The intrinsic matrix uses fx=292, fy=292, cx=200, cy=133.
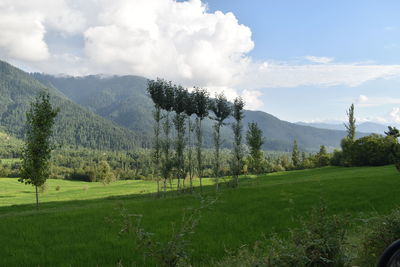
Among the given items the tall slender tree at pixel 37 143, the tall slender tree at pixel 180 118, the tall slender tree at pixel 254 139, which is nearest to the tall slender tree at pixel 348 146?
the tall slender tree at pixel 254 139

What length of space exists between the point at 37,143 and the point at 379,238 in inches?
1309

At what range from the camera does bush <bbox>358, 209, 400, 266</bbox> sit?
7.18m

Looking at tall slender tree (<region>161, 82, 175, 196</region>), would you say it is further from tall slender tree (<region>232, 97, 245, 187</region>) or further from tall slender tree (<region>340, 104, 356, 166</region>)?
tall slender tree (<region>340, 104, 356, 166</region>)

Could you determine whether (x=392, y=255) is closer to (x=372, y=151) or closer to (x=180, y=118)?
(x=180, y=118)

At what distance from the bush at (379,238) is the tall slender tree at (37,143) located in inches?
1277

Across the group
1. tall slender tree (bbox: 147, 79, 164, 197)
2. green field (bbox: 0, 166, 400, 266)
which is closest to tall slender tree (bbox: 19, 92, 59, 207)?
green field (bbox: 0, 166, 400, 266)

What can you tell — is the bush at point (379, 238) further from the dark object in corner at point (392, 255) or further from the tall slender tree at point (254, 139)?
the tall slender tree at point (254, 139)

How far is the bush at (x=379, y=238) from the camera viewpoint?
7.18 m

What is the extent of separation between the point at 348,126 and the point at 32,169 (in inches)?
3858

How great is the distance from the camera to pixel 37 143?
32.0m

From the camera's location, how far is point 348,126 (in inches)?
3969

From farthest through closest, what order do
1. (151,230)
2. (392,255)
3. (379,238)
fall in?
(151,230) < (379,238) < (392,255)

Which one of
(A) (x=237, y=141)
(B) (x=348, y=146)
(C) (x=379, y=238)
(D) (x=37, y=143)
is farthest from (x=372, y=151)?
(C) (x=379, y=238)

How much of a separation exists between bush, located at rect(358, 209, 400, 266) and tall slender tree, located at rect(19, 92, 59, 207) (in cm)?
3243
